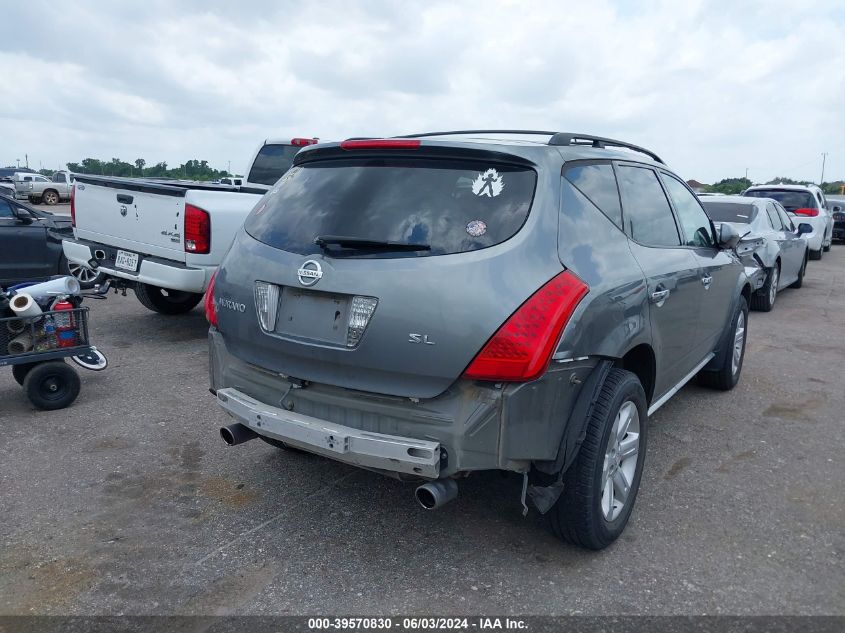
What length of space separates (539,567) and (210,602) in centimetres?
140

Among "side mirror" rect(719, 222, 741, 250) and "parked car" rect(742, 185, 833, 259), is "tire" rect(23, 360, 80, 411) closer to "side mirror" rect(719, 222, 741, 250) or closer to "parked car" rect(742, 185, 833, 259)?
"side mirror" rect(719, 222, 741, 250)

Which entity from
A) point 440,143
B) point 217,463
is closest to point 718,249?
point 440,143

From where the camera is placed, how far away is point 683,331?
426cm

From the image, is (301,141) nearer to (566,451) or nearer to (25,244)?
(25,244)

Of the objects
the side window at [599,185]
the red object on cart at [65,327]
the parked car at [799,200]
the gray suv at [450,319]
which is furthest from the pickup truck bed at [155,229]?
the parked car at [799,200]

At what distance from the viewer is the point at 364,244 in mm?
2998

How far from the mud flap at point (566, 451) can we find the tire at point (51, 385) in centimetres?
371

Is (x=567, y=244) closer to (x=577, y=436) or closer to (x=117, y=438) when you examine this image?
(x=577, y=436)

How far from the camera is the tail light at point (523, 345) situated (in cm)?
269

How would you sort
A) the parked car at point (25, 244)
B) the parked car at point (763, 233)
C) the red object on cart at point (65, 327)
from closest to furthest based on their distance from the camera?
1. the red object on cart at point (65, 327)
2. the parked car at point (25, 244)
3. the parked car at point (763, 233)

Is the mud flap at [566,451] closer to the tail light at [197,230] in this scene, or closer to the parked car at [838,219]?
the tail light at [197,230]

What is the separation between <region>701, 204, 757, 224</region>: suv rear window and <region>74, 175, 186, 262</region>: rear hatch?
682 centimetres

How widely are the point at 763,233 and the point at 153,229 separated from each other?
766 centimetres

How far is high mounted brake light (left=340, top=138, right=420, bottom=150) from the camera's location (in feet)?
10.3
